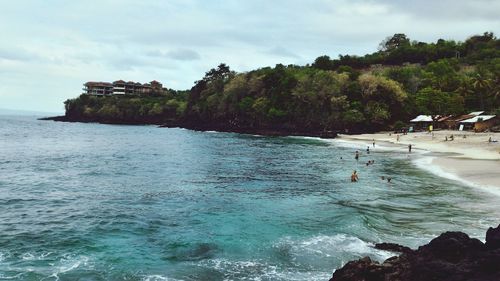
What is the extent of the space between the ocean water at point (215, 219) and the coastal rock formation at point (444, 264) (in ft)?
10.7

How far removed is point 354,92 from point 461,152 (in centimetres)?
5387

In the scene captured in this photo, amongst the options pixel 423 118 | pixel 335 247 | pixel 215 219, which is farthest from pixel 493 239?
pixel 423 118

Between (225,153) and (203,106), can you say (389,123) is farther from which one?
(203,106)

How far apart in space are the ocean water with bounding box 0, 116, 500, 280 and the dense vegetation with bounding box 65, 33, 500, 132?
58718 mm

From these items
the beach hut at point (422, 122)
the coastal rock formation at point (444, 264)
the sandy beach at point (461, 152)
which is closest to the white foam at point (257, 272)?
the coastal rock formation at point (444, 264)

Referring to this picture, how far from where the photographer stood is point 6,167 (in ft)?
158

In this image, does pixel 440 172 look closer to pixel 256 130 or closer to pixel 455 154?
pixel 455 154

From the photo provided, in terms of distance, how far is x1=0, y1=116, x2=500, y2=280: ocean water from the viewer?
1770cm

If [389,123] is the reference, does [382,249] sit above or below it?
below

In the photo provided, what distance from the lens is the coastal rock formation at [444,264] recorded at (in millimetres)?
11352

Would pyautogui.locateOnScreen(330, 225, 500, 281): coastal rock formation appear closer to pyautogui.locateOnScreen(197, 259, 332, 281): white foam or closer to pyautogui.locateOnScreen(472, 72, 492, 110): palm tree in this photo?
pyautogui.locateOnScreen(197, 259, 332, 281): white foam

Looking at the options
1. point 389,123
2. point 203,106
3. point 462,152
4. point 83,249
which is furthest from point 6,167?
point 203,106

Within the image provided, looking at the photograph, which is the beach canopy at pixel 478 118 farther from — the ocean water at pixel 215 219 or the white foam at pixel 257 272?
the white foam at pixel 257 272

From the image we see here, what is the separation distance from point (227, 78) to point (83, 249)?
13915 cm
